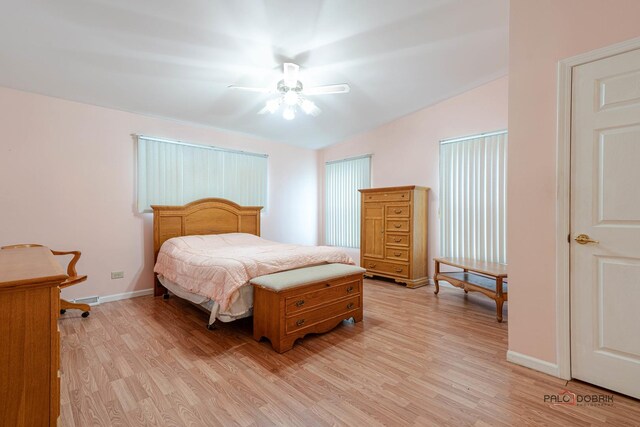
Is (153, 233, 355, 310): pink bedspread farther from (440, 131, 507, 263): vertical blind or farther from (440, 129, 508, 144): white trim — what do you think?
(440, 129, 508, 144): white trim

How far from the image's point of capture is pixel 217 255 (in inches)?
126

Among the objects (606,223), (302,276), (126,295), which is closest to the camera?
(606,223)

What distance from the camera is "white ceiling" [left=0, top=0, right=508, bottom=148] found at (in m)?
2.34

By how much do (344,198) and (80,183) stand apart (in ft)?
13.5

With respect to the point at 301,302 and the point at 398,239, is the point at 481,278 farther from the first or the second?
the point at 301,302

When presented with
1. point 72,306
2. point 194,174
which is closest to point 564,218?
point 194,174

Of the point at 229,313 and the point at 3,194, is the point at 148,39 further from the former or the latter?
the point at 229,313

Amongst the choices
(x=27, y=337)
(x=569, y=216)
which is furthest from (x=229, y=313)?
(x=569, y=216)

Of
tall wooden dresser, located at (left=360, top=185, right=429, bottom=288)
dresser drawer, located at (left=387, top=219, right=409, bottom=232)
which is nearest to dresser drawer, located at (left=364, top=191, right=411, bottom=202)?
tall wooden dresser, located at (left=360, top=185, right=429, bottom=288)

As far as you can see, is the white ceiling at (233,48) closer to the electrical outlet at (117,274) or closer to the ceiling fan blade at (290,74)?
the ceiling fan blade at (290,74)

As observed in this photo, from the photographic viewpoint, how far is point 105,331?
2824 mm

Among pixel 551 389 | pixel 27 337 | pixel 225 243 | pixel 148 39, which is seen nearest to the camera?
pixel 27 337

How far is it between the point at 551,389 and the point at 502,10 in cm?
305

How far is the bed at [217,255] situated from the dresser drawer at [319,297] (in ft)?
1.41
